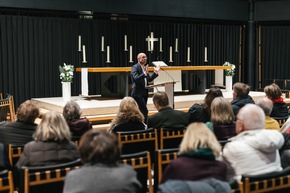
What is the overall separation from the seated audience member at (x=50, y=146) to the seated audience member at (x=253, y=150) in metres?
1.25

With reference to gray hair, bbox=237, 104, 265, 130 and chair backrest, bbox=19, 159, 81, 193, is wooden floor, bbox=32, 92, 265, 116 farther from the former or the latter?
gray hair, bbox=237, 104, 265, 130

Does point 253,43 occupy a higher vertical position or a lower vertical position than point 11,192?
higher

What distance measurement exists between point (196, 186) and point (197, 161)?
0.58 feet

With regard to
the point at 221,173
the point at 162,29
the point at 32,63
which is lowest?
the point at 221,173

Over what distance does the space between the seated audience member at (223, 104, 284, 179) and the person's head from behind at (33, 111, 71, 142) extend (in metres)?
1.28

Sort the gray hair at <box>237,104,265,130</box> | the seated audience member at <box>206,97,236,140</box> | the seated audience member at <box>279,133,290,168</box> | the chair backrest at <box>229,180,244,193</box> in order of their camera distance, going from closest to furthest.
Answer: the chair backrest at <box>229,180,244,193</box> → the gray hair at <box>237,104,265,130</box> → the seated audience member at <box>279,133,290,168</box> → the seated audience member at <box>206,97,236,140</box>

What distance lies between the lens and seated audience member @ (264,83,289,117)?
18.7ft

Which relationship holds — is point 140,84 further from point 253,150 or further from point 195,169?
point 195,169

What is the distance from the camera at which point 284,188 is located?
111 inches

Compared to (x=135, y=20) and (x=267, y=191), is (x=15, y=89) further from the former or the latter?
(x=267, y=191)

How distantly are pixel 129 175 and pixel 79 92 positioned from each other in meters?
8.77

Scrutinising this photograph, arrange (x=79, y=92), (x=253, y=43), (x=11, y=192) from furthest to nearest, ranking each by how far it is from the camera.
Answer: (x=253, y=43)
(x=79, y=92)
(x=11, y=192)

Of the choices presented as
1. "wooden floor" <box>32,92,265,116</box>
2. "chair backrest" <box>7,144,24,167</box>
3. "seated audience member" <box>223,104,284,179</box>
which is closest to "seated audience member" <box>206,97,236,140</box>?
"seated audience member" <box>223,104,284,179</box>

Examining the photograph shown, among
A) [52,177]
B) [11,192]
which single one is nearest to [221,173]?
[52,177]
